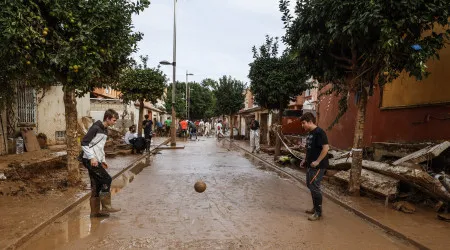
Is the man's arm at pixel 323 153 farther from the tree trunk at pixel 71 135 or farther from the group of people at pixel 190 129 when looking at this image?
the group of people at pixel 190 129

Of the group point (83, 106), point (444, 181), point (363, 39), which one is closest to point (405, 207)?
point (444, 181)

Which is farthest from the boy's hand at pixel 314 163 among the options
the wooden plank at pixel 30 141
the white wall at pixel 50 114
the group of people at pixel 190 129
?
the group of people at pixel 190 129

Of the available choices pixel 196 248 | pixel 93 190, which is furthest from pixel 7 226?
pixel 196 248

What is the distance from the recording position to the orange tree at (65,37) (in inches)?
228

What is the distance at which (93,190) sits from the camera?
5.57 metres

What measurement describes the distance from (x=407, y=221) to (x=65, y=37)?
265 inches

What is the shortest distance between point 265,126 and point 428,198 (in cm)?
2000

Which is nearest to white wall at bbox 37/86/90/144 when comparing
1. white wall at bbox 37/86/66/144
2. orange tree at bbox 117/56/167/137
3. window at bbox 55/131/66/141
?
white wall at bbox 37/86/66/144

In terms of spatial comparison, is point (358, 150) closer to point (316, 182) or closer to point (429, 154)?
point (429, 154)

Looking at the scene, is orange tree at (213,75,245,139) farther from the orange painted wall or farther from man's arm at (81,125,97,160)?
man's arm at (81,125,97,160)

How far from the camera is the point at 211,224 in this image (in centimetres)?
527

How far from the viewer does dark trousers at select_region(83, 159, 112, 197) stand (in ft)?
17.8

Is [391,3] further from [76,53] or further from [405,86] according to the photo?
[76,53]

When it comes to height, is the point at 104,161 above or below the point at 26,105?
below
